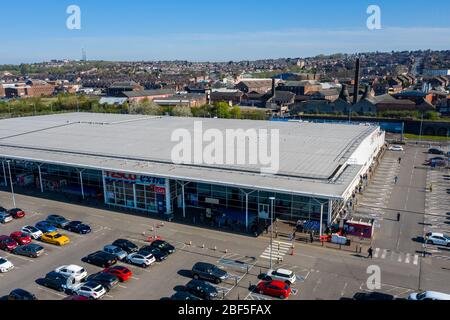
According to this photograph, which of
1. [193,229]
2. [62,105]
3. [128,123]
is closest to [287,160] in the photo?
[193,229]

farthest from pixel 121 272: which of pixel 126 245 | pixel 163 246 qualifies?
pixel 163 246

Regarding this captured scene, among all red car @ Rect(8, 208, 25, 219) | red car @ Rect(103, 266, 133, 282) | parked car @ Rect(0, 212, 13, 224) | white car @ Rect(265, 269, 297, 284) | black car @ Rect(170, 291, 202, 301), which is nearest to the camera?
black car @ Rect(170, 291, 202, 301)

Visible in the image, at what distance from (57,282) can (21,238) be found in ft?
24.2

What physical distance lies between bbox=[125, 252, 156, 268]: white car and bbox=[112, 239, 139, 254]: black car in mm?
1131

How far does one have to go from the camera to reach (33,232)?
26.6m

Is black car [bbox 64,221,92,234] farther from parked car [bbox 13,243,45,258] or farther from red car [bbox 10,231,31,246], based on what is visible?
parked car [bbox 13,243,45,258]

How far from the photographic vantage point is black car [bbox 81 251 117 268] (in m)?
22.5

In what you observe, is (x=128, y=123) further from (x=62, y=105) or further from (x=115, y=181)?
(x=62, y=105)

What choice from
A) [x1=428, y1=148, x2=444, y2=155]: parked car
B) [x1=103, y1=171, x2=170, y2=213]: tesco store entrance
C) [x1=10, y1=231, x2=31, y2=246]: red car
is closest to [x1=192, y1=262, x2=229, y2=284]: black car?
[x1=103, y1=171, x2=170, y2=213]: tesco store entrance

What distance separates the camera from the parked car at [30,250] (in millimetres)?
23900

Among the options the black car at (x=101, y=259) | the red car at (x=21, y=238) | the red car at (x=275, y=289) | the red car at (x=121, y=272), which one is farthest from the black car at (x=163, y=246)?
the red car at (x=21, y=238)

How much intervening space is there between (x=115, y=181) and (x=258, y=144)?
14161 millimetres

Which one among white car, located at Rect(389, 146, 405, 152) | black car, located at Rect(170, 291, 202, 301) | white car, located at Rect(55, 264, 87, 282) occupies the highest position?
black car, located at Rect(170, 291, 202, 301)

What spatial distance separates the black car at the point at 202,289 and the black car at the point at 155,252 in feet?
13.8
